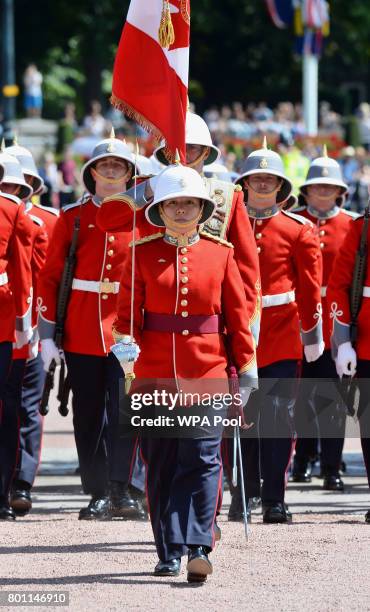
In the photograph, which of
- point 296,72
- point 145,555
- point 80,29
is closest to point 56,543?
point 145,555

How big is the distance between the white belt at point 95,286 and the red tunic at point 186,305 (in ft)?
6.11

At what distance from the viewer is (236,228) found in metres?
8.80

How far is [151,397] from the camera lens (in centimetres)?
819

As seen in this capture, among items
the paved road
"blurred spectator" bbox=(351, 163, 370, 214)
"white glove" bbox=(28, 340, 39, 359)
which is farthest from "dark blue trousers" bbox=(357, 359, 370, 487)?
"blurred spectator" bbox=(351, 163, 370, 214)

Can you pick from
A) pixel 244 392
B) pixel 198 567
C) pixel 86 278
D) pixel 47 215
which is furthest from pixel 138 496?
pixel 198 567

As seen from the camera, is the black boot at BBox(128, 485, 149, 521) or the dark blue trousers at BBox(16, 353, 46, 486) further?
the dark blue trousers at BBox(16, 353, 46, 486)

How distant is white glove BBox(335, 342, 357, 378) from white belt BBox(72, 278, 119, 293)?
4.28 feet

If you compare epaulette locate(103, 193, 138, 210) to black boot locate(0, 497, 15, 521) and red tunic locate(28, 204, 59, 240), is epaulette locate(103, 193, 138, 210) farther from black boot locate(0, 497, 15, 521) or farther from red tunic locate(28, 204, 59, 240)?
red tunic locate(28, 204, 59, 240)

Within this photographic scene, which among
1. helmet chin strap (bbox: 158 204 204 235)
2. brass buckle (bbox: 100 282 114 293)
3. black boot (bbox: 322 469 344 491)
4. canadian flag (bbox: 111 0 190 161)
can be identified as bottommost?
black boot (bbox: 322 469 344 491)

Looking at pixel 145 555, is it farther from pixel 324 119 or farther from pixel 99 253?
pixel 324 119

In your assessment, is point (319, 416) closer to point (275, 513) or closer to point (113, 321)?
point (275, 513)

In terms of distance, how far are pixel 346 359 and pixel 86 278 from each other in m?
1.55

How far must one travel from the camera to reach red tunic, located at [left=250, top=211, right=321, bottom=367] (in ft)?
33.3

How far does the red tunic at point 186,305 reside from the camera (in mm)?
8109
